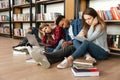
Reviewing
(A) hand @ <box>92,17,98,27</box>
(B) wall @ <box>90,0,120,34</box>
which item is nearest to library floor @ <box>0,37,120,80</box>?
(A) hand @ <box>92,17,98,27</box>

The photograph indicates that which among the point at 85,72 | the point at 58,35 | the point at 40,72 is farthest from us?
the point at 58,35

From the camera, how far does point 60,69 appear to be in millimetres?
2230

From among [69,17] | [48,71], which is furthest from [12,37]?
[48,71]

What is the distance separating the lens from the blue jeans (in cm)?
239

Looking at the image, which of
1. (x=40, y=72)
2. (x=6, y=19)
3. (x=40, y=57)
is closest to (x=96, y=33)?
(x=40, y=57)

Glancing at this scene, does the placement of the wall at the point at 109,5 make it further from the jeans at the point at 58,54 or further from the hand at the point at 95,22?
the jeans at the point at 58,54

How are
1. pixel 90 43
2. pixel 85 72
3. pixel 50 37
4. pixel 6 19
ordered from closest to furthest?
pixel 85 72 < pixel 90 43 < pixel 50 37 < pixel 6 19

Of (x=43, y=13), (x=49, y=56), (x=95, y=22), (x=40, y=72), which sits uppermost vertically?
(x=43, y=13)

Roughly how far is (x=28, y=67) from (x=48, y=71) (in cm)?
33

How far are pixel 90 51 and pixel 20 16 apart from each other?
10.9ft

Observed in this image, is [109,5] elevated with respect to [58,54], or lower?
elevated

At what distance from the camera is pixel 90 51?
8.50ft

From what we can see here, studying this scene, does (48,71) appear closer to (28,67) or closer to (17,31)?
(28,67)

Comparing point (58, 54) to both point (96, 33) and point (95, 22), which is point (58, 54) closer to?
point (96, 33)
